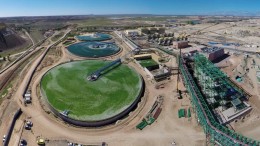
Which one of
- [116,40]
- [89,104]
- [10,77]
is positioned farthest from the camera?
[116,40]

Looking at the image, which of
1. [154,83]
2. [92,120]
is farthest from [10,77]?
[154,83]

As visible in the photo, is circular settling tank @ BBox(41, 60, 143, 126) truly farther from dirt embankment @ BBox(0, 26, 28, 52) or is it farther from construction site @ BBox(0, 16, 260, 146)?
dirt embankment @ BBox(0, 26, 28, 52)

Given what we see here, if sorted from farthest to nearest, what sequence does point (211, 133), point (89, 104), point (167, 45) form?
point (167, 45), point (89, 104), point (211, 133)

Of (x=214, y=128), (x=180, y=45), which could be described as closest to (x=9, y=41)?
(x=180, y=45)

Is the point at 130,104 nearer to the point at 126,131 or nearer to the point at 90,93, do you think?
the point at 126,131

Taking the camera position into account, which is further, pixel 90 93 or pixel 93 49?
pixel 93 49

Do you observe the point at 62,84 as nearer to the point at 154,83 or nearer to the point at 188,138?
the point at 154,83

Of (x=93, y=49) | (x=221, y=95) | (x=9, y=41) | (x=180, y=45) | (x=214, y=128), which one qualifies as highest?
(x=9, y=41)
